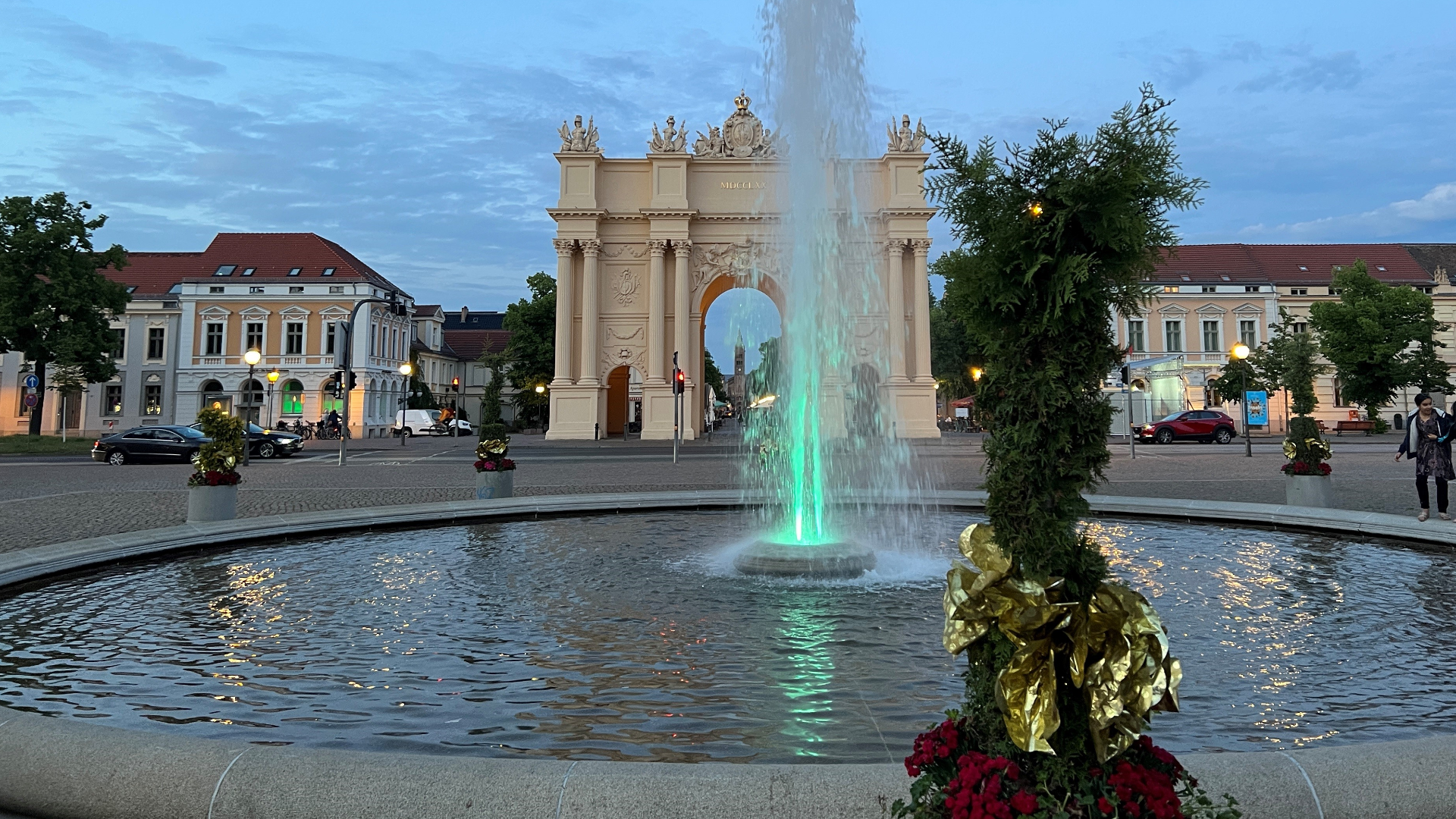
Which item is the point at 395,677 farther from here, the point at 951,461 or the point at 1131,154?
the point at 951,461

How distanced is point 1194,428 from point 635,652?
47.2 m

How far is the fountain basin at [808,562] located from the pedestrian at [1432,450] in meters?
8.94

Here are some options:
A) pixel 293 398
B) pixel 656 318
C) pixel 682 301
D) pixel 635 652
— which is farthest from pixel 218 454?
pixel 293 398

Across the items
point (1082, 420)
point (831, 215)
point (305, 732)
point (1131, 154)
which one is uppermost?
point (831, 215)

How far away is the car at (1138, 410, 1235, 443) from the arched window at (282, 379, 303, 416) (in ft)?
197

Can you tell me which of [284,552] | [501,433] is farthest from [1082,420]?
[501,433]

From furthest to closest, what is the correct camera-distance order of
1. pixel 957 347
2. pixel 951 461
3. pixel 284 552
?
1. pixel 957 347
2. pixel 951 461
3. pixel 284 552

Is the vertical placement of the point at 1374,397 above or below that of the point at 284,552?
above

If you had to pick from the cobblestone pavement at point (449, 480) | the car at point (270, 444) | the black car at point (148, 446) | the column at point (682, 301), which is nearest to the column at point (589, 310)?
the column at point (682, 301)

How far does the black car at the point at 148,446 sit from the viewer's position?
30922 mm

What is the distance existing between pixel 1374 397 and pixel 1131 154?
70.0 m

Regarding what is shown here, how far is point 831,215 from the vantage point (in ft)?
42.9

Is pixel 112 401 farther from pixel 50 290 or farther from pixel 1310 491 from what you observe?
pixel 1310 491

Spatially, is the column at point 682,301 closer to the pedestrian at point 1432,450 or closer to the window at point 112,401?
the pedestrian at point 1432,450
